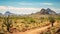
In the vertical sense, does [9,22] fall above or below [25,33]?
above

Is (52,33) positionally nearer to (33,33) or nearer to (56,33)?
(56,33)

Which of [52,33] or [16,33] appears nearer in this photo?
[52,33]

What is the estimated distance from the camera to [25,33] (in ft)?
116

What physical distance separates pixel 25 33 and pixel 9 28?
402cm

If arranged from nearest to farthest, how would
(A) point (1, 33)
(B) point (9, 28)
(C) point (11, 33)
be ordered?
(A) point (1, 33) < (C) point (11, 33) < (B) point (9, 28)

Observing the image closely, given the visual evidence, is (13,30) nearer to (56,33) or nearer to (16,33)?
(16,33)

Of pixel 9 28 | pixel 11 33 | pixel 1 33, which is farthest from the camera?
pixel 9 28

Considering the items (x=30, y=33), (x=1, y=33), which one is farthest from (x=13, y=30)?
(x=1, y=33)

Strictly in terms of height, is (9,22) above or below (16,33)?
above

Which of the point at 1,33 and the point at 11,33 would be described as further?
the point at 11,33

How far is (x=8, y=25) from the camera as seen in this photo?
118 feet

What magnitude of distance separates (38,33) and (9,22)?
718cm

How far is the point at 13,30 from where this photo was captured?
37.1 metres

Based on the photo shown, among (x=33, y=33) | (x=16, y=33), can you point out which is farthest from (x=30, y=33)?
(x=16, y=33)
